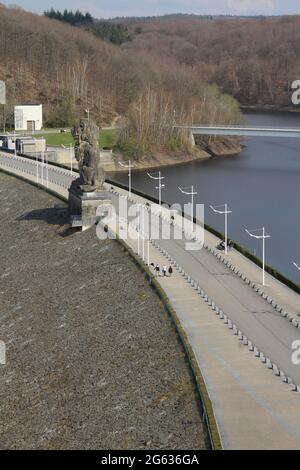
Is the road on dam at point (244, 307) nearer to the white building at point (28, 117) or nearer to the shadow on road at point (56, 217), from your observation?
the shadow on road at point (56, 217)

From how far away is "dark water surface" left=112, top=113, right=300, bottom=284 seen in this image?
45.0 meters

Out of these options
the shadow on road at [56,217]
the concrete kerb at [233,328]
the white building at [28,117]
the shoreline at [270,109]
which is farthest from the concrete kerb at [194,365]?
the shoreline at [270,109]

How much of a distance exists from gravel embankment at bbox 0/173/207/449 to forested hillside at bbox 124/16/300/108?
87199 millimetres

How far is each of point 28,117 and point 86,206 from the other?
4373 cm

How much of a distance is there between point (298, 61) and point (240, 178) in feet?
310

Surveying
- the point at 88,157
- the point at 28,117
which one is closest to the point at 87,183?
the point at 88,157

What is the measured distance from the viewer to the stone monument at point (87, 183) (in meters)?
44.2

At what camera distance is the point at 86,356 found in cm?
2845

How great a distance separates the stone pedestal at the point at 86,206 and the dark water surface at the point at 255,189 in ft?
23.3

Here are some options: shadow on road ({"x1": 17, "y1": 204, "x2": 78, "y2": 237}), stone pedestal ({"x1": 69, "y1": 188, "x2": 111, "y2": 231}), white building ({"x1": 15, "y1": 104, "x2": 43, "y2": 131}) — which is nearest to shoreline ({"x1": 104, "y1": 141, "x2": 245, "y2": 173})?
white building ({"x1": 15, "y1": 104, "x2": 43, "y2": 131})

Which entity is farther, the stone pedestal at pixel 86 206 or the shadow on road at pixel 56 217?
the shadow on road at pixel 56 217

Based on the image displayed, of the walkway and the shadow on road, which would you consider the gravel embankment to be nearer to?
the shadow on road

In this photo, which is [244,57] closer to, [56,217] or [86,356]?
[56,217]
